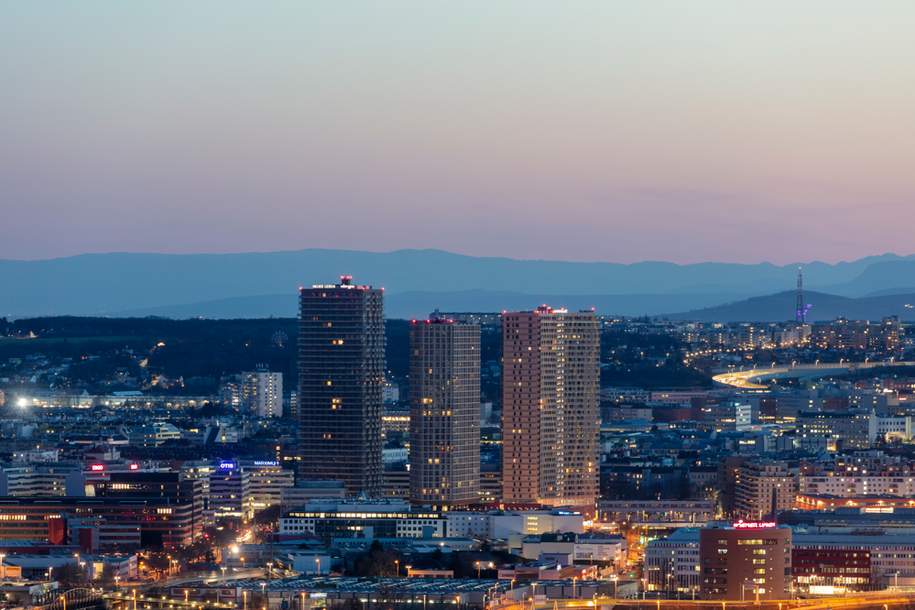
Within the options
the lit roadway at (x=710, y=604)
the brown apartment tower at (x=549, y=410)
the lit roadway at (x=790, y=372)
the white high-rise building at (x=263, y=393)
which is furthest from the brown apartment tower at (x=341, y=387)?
the lit roadway at (x=790, y=372)

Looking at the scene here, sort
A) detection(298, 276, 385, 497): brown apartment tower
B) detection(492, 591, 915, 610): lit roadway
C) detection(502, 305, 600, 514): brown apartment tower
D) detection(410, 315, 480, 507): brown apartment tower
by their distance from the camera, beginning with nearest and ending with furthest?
1. detection(492, 591, 915, 610): lit roadway
2. detection(410, 315, 480, 507): brown apartment tower
3. detection(502, 305, 600, 514): brown apartment tower
4. detection(298, 276, 385, 497): brown apartment tower

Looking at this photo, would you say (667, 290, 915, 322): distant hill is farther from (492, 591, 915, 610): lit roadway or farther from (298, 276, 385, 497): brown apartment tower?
(492, 591, 915, 610): lit roadway

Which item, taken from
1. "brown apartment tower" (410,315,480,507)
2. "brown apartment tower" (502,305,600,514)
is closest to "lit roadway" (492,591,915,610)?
"brown apartment tower" (410,315,480,507)

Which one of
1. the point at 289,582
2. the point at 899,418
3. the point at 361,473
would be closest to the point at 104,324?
the point at 899,418

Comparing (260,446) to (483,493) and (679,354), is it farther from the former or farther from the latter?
(679,354)

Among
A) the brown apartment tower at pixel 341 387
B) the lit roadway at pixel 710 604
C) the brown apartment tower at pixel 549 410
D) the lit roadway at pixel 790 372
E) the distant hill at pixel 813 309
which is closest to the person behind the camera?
the lit roadway at pixel 710 604

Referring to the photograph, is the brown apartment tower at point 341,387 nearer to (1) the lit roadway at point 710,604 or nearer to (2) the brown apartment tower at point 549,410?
(2) the brown apartment tower at point 549,410

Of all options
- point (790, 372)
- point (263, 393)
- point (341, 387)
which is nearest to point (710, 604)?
point (341, 387)
